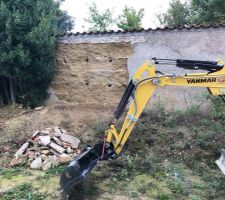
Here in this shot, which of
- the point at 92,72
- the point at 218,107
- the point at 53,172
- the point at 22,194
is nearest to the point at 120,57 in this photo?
the point at 92,72

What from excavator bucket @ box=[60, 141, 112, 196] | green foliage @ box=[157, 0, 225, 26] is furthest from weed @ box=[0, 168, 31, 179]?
green foliage @ box=[157, 0, 225, 26]

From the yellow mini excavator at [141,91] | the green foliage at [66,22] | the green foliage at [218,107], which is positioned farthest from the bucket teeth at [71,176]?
the green foliage at [66,22]

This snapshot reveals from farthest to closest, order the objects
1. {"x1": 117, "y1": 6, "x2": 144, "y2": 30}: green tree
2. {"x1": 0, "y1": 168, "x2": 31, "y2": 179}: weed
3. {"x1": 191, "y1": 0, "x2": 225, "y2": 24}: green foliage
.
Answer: {"x1": 117, "y1": 6, "x2": 144, "y2": 30}: green tree < {"x1": 191, "y1": 0, "x2": 225, "y2": 24}: green foliage < {"x1": 0, "y1": 168, "x2": 31, "y2": 179}: weed

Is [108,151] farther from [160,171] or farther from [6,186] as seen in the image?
[6,186]

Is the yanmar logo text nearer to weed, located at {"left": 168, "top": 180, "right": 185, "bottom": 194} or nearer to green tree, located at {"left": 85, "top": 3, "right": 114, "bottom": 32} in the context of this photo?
weed, located at {"left": 168, "top": 180, "right": 185, "bottom": 194}

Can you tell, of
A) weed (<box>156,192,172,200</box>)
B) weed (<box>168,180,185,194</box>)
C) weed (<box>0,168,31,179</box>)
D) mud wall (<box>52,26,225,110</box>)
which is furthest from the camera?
mud wall (<box>52,26,225,110</box>)

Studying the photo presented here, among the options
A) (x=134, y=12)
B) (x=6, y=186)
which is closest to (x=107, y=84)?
(x=6, y=186)

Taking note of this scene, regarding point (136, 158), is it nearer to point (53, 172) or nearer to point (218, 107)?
point (53, 172)

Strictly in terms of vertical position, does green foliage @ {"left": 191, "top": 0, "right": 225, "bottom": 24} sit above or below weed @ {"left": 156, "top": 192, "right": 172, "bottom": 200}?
above

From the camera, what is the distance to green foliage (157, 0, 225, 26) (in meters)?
13.9

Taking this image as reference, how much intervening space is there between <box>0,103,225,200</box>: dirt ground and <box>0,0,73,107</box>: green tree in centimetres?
77

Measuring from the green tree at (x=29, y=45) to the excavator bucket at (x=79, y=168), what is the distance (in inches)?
170

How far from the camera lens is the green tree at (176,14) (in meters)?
18.0

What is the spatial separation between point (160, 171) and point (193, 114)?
8.34 feet
